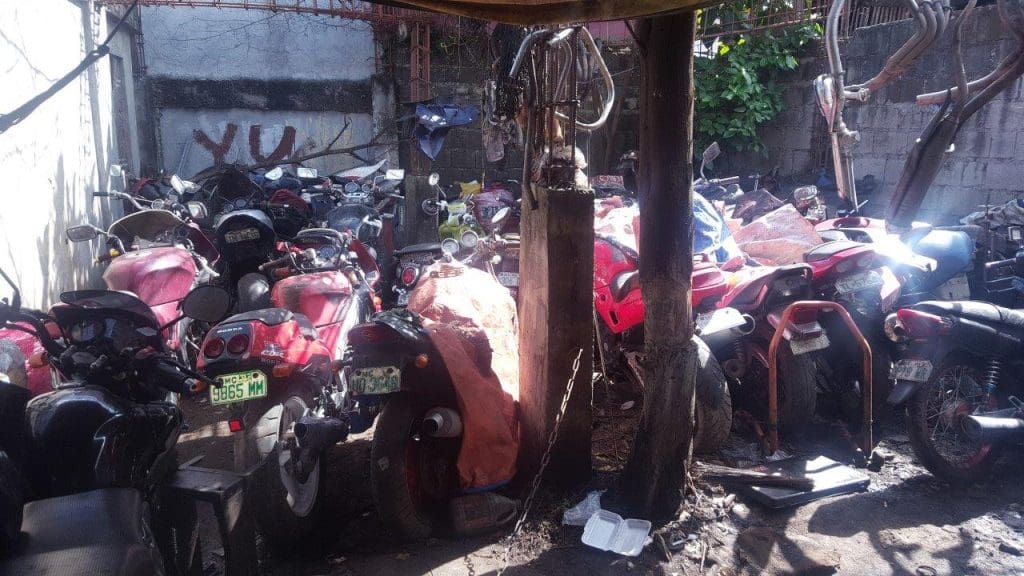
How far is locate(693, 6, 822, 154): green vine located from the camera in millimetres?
10273

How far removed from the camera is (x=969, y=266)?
5516mm

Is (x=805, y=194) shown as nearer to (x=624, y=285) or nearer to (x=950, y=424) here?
(x=624, y=285)

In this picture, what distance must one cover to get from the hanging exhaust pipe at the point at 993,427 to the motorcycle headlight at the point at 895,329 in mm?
553

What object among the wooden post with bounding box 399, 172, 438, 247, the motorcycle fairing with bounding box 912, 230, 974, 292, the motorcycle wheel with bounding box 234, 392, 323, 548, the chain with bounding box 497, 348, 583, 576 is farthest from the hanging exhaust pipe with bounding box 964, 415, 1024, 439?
the wooden post with bounding box 399, 172, 438, 247

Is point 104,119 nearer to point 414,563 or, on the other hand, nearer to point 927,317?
point 414,563

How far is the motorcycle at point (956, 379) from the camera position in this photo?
376 cm

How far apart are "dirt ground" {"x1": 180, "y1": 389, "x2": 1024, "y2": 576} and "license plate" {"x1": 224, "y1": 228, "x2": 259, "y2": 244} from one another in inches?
104

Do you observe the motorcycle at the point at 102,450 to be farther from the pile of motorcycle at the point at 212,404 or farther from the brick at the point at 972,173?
the brick at the point at 972,173

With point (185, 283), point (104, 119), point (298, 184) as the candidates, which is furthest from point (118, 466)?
point (298, 184)

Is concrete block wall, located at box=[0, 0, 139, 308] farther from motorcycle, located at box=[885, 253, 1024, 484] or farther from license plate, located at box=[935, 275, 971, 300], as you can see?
license plate, located at box=[935, 275, 971, 300]

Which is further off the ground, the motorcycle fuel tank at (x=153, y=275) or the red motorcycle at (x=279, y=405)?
the motorcycle fuel tank at (x=153, y=275)

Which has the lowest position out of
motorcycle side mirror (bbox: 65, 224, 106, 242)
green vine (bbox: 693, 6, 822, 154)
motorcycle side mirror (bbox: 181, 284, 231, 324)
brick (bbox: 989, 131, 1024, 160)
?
motorcycle side mirror (bbox: 181, 284, 231, 324)

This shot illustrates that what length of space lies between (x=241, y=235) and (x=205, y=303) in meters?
3.11

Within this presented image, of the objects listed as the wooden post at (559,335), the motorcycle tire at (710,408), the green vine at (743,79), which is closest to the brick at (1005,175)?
the green vine at (743,79)
